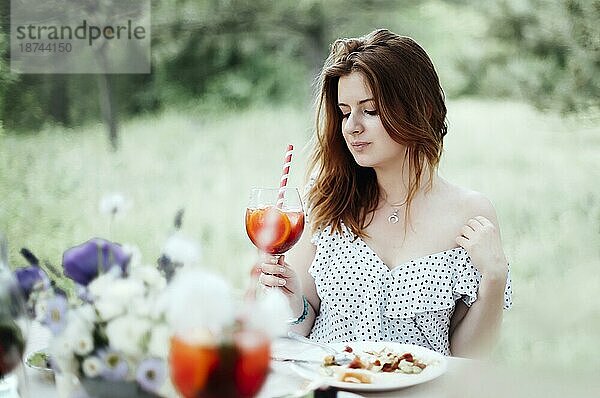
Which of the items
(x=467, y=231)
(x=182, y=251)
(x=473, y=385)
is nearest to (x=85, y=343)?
(x=182, y=251)

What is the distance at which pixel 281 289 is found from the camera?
1.81 m

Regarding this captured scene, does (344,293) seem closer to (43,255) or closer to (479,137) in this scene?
(479,137)

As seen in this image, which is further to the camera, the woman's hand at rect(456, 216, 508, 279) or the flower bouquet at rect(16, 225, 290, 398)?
the woman's hand at rect(456, 216, 508, 279)

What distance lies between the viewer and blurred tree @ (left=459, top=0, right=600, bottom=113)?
3.51 meters

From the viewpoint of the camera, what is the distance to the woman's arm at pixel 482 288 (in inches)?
74.0

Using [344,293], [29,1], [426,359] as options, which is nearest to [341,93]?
[344,293]

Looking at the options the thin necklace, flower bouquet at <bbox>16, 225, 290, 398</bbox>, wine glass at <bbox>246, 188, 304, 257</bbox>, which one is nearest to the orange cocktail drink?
flower bouquet at <bbox>16, 225, 290, 398</bbox>

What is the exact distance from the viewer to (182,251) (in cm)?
107

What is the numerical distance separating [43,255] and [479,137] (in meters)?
2.03

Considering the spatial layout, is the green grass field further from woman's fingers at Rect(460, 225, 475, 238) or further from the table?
the table

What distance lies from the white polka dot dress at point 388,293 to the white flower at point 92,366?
1.05 m

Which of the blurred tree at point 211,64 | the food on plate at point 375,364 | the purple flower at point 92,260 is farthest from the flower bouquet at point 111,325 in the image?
the blurred tree at point 211,64

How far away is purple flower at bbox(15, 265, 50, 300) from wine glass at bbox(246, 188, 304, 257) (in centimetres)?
54

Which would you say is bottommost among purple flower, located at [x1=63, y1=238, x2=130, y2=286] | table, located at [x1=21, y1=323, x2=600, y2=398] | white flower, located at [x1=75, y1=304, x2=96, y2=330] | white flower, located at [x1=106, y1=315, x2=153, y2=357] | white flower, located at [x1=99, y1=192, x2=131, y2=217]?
table, located at [x1=21, y1=323, x2=600, y2=398]
